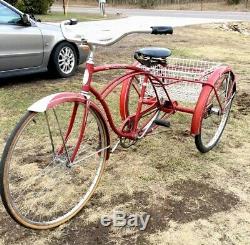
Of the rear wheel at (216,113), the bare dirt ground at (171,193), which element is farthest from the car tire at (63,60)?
the rear wheel at (216,113)

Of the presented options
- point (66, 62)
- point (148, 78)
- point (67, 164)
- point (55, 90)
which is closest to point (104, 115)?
point (67, 164)

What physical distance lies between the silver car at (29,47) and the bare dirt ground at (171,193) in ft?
2.96

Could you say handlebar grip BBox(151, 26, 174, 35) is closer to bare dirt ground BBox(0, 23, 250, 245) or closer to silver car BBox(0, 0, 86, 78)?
bare dirt ground BBox(0, 23, 250, 245)

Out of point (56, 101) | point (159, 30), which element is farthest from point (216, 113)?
point (56, 101)

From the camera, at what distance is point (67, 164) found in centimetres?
314

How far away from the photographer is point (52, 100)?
111 inches

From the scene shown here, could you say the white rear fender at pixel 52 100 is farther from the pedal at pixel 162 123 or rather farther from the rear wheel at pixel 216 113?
the rear wheel at pixel 216 113

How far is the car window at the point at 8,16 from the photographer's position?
21.0ft

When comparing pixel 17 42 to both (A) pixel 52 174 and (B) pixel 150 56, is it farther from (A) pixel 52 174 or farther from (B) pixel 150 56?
(A) pixel 52 174

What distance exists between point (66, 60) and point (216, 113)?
3635 millimetres

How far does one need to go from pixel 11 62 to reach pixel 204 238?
4.49m

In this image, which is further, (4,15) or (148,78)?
(4,15)

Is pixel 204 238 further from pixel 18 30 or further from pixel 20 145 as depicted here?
pixel 18 30

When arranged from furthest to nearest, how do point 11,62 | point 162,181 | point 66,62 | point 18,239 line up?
point 66,62 < point 11,62 < point 162,181 < point 18,239
